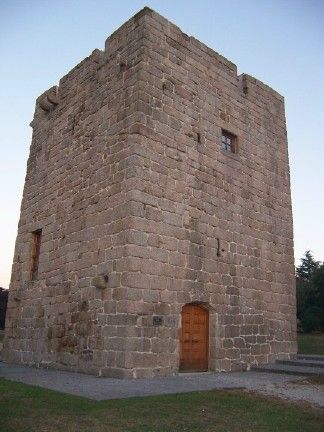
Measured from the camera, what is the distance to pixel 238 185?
10195 millimetres

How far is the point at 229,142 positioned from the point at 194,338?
4.99 m

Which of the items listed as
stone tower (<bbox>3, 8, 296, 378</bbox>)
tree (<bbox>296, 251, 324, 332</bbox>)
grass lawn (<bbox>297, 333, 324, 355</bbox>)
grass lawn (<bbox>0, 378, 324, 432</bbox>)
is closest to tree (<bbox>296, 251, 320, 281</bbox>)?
tree (<bbox>296, 251, 324, 332</bbox>)

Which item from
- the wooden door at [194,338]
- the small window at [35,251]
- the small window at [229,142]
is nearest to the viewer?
the wooden door at [194,338]

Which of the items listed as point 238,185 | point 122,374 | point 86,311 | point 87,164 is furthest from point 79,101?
point 122,374

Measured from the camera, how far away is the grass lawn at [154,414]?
385 cm

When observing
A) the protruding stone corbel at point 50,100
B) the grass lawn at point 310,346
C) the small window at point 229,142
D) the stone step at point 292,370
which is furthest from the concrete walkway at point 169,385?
the protruding stone corbel at point 50,100

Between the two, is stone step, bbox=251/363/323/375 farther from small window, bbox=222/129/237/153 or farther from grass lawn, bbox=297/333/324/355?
grass lawn, bbox=297/333/324/355

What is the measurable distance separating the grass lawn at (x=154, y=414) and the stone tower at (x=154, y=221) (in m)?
2.30

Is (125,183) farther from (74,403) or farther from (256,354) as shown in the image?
(256,354)

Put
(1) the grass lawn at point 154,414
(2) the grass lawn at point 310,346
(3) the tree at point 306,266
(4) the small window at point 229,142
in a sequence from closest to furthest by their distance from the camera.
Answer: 1. (1) the grass lawn at point 154,414
2. (4) the small window at point 229,142
3. (2) the grass lawn at point 310,346
4. (3) the tree at point 306,266

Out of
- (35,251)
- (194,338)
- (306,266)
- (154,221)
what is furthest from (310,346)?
(306,266)

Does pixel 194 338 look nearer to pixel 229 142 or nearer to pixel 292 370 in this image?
pixel 292 370

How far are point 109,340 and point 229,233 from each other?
3806 millimetres

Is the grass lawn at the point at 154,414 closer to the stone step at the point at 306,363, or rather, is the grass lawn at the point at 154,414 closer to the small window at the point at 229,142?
the stone step at the point at 306,363
